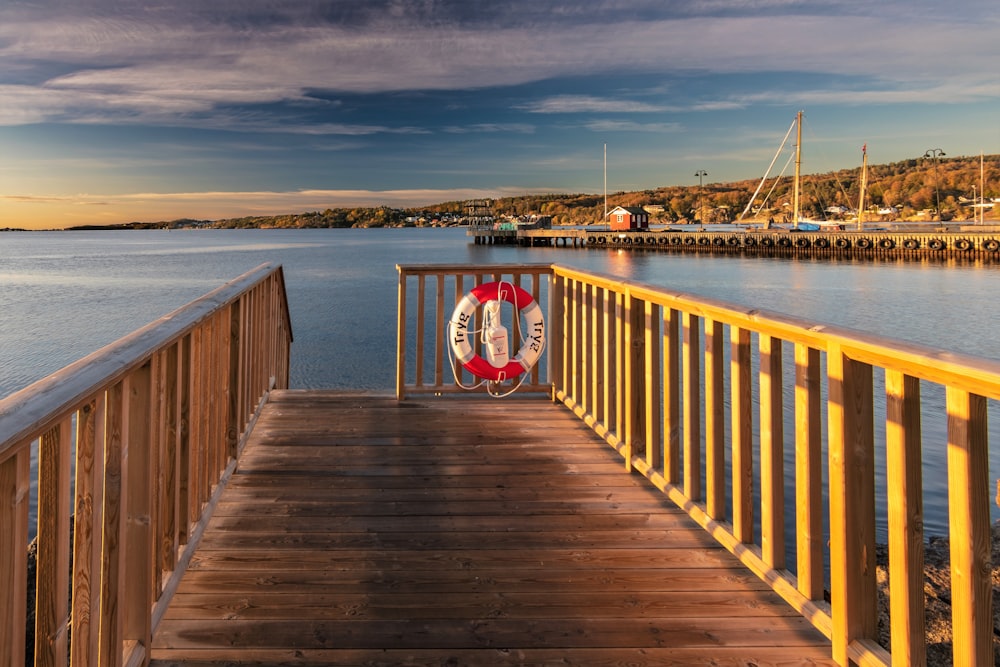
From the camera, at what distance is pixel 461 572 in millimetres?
2221

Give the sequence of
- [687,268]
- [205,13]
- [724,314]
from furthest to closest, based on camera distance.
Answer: [687,268]
[205,13]
[724,314]

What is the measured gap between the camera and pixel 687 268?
42.3 metres


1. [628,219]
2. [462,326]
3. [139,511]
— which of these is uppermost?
[628,219]

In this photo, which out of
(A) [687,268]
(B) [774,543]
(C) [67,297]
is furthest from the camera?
(A) [687,268]

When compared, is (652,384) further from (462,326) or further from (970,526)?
(970,526)

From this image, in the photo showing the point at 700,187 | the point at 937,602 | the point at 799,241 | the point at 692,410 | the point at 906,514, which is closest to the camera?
the point at 906,514

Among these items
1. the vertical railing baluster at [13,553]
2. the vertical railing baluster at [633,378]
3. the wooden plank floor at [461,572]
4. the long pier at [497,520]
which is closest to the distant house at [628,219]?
the vertical railing baluster at [633,378]

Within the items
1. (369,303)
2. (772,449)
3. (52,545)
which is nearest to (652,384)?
(772,449)

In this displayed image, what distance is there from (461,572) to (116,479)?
1106 mm

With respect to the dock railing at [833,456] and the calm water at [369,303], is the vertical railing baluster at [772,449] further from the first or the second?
the calm water at [369,303]

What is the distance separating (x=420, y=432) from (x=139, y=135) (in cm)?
6834

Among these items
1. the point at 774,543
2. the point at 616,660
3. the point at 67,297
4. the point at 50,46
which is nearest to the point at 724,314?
the point at 774,543

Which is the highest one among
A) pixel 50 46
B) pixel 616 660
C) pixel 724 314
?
pixel 50 46

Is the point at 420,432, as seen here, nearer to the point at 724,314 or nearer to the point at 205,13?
the point at 724,314
